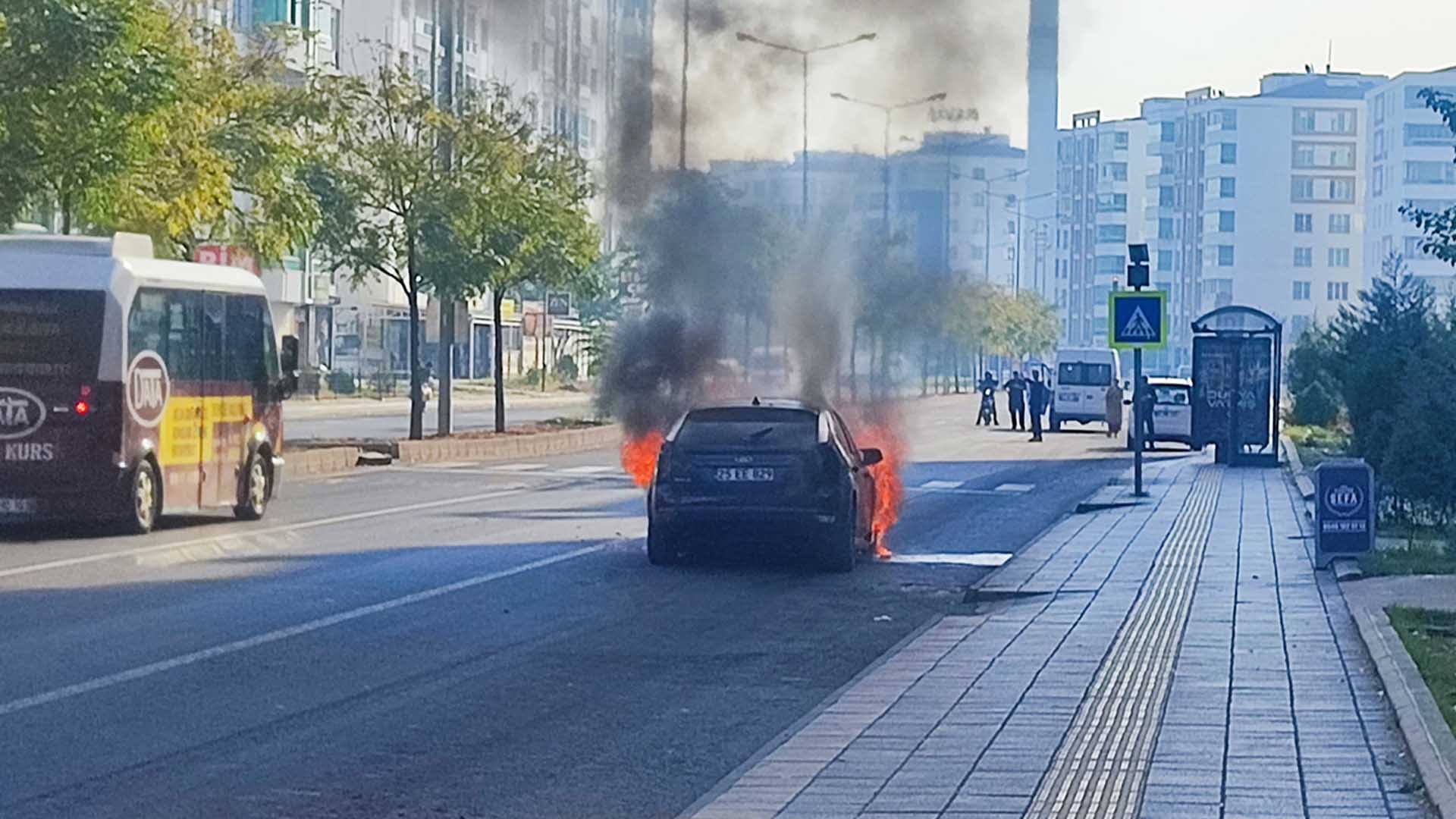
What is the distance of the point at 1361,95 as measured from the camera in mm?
133625

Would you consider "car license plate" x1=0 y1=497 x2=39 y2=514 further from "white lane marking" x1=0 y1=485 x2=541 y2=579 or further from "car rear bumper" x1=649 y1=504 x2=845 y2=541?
"car rear bumper" x1=649 y1=504 x2=845 y2=541

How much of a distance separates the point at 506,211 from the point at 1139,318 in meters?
14.7

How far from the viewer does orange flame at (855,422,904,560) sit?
883 inches

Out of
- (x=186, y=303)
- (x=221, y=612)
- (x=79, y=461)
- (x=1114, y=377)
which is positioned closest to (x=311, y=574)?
(x=221, y=612)

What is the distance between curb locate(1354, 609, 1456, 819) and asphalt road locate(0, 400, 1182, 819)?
9.61 feet

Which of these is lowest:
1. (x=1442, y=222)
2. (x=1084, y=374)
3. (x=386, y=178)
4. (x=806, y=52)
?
(x=1084, y=374)

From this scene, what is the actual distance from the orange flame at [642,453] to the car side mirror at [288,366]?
450cm

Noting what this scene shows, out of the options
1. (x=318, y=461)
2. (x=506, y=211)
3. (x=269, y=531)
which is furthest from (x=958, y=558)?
(x=506, y=211)

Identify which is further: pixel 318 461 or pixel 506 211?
pixel 506 211

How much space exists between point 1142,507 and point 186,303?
11.9 m

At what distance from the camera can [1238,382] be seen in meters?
39.1

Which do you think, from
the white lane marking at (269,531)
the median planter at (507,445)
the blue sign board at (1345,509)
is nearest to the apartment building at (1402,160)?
the median planter at (507,445)

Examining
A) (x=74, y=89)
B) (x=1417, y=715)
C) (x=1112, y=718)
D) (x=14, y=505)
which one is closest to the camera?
(x=1417, y=715)

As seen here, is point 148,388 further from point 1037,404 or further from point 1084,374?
point 1084,374
